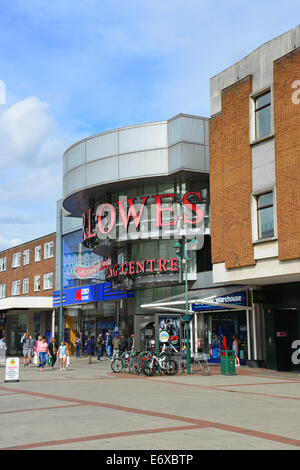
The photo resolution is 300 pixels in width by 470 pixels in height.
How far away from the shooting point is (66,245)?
1940 inches

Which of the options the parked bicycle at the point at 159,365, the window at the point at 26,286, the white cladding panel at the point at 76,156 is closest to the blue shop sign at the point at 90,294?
the white cladding panel at the point at 76,156

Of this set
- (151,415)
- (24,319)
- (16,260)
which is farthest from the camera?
(16,260)

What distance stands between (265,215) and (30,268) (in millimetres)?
36368

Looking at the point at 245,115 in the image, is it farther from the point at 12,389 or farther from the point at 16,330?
the point at 16,330

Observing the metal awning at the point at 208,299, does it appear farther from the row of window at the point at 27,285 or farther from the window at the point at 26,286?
the window at the point at 26,286

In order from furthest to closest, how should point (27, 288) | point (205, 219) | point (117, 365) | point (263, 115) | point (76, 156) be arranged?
point (27, 288) → point (76, 156) → point (205, 219) → point (117, 365) → point (263, 115)

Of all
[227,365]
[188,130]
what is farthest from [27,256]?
[227,365]

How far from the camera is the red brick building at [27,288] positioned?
1956 inches

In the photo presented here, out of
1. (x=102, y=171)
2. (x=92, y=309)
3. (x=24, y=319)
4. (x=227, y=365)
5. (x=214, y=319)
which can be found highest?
(x=102, y=171)

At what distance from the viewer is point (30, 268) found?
Result: 56781 mm

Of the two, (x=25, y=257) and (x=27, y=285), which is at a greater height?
(x=25, y=257)

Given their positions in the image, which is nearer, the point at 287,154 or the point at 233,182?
the point at 287,154

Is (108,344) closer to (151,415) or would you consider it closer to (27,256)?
(27,256)
